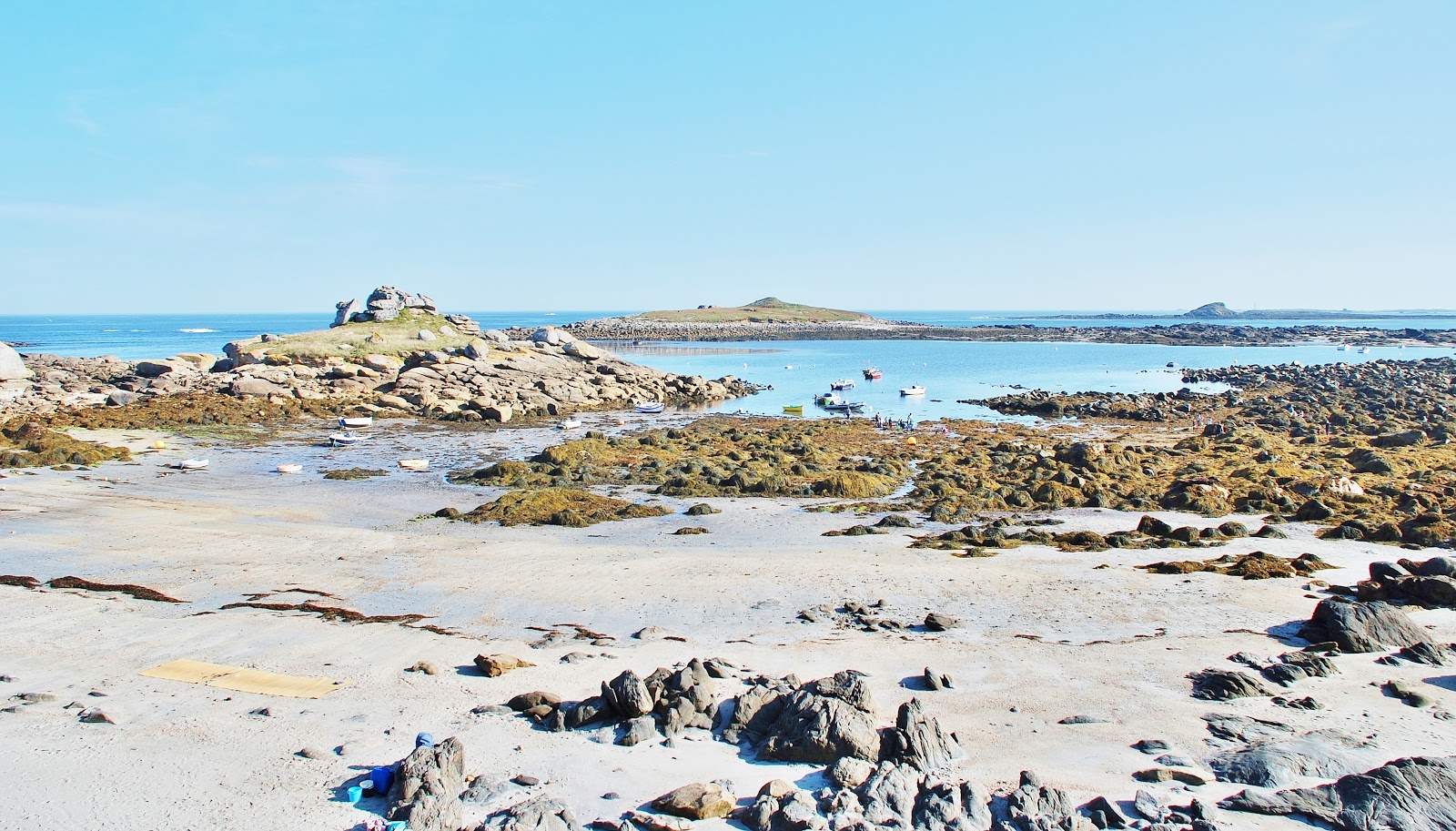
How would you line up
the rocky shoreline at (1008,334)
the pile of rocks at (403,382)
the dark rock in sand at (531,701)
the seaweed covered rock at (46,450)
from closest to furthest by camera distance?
the dark rock in sand at (531,701)
the seaweed covered rock at (46,450)
the pile of rocks at (403,382)
the rocky shoreline at (1008,334)

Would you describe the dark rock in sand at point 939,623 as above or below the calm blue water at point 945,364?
below

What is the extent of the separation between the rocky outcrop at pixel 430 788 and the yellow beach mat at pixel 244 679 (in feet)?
11.0

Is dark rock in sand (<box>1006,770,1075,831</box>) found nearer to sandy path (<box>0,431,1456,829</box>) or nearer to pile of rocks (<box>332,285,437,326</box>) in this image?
sandy path (<box>0,431,1456,829</box>)

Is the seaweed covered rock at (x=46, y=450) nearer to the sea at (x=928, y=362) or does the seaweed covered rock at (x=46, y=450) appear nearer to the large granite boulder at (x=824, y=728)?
the large granite boulder at (x=824, y=728)

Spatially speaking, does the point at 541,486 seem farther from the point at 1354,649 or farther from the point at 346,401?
the point at 346,401

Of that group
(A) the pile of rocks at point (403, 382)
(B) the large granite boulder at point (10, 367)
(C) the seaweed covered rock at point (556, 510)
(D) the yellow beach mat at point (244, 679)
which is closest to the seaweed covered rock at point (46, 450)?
(A) the pile of rocks at point (403, 382)

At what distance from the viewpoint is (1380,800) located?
908cm

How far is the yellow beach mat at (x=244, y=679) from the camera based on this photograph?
487 inches

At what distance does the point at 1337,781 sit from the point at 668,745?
7697 mm

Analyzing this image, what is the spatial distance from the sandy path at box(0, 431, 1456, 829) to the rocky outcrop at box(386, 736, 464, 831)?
59 centimetres

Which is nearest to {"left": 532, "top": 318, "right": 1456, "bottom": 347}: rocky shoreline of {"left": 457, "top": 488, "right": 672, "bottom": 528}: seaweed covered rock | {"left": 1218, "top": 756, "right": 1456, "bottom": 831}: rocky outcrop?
{"left": 457, "top": 488, "right": 672, "bottom": 528}: seaweed covered rock

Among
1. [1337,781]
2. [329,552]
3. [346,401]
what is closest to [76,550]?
[329,552]

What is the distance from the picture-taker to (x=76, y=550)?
20328 mm

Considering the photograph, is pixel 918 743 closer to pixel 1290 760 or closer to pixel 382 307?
pixel 1290 760
